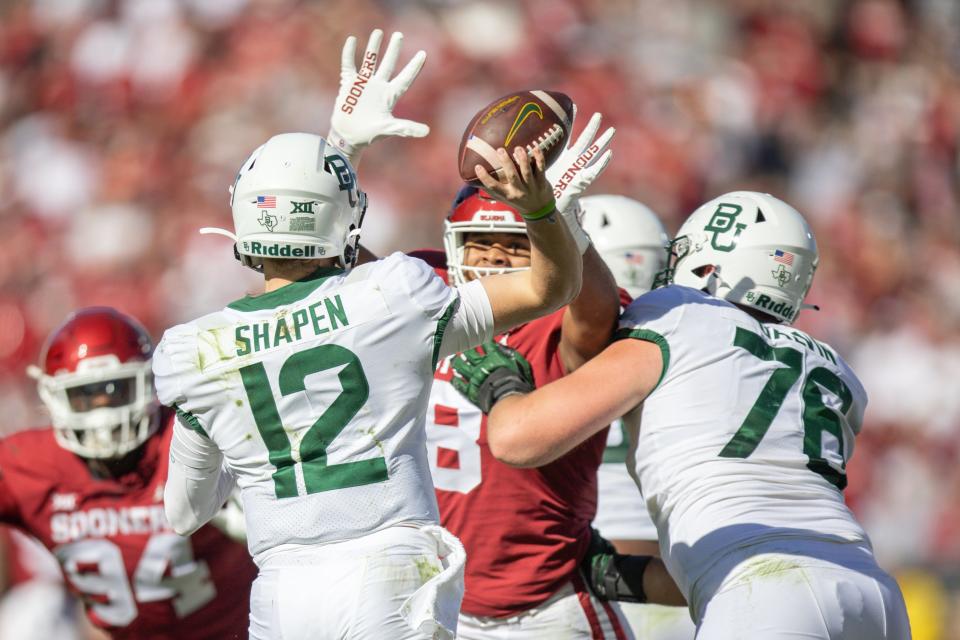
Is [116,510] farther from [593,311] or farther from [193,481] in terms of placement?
[593,311]

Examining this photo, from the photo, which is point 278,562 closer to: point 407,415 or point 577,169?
point 407,415

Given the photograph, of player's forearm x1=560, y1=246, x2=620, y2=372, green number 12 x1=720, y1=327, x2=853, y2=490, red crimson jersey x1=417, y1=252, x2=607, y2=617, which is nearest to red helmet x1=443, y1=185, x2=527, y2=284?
red crimson jersey x1=417, y1=252, x2=607, y2=617

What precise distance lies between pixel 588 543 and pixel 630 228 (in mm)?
1407

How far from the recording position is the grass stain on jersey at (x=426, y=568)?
250cm

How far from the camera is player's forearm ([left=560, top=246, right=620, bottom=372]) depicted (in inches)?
116

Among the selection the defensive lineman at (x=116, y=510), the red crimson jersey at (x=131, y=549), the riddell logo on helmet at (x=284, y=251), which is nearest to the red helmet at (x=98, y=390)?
the defensive lineman at (x=116, y=510)

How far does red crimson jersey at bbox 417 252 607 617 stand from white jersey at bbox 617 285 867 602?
0.49m

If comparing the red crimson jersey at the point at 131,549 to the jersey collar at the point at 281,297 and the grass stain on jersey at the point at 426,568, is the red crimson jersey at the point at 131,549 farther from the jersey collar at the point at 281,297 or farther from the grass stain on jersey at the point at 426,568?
the grass stain on jersey at the point at 426,568

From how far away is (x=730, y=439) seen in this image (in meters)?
2.84

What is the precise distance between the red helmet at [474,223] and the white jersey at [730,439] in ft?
2.08

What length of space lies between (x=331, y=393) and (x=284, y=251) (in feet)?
1.18

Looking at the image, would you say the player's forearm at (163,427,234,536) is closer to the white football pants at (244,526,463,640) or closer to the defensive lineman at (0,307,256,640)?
the white football pants at (244,526,463,640)

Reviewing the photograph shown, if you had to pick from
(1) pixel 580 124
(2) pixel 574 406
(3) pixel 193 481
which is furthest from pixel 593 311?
(1) pixel 580 124

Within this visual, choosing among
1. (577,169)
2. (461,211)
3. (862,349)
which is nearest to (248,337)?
(577,169)
